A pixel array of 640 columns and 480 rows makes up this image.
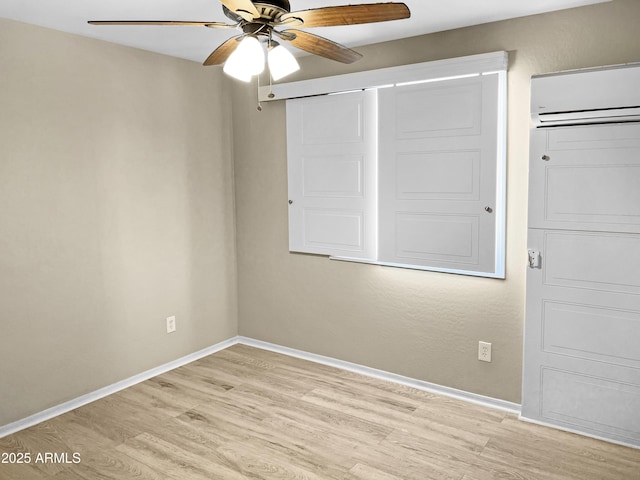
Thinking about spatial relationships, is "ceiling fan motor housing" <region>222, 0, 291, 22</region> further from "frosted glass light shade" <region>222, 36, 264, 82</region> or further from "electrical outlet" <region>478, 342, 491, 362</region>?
"electrical outlet" <region>478, 342, 491, 362</region>

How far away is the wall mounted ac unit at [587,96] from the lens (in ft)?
8.00

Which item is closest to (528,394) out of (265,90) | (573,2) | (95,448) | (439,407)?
(439,407)

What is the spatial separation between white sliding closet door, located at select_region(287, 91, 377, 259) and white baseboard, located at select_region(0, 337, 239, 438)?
1.05m

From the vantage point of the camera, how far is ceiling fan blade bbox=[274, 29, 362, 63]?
6.53ft

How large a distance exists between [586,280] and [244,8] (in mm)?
2093

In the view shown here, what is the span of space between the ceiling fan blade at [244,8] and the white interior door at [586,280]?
5.39 ft

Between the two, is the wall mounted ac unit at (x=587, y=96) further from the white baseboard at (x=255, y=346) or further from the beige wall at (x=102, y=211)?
the beige wall at (x=102, y=211)

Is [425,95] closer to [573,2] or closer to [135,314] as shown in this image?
[573,2]

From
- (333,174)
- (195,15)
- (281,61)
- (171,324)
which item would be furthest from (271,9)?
(171,324)

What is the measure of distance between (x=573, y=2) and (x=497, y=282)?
1.51 metres

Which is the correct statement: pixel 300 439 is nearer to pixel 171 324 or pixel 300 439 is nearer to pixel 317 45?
pixel 171 324

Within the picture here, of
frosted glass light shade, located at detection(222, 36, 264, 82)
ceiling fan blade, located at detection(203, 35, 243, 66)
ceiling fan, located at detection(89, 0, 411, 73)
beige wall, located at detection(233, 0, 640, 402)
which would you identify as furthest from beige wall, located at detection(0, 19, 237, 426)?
frosted glass light shade, located at detection(222, 36, 264, 82)

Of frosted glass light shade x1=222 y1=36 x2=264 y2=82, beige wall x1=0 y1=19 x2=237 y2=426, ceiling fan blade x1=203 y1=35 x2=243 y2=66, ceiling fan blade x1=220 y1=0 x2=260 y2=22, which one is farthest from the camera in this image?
beige wall x1=0 y1=19 x2=237 y2=426

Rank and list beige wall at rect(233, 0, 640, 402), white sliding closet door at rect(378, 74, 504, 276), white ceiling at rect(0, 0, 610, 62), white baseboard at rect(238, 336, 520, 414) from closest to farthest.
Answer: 1. white ceiling at rect(0, 0, 610, 62)
2. beige wall at rect(233, 0, 640, 402)
3. white sliding closet door at rect(378, 74, 504, 276)
4. white baseboard at rect(238, 336, 520, 414)
